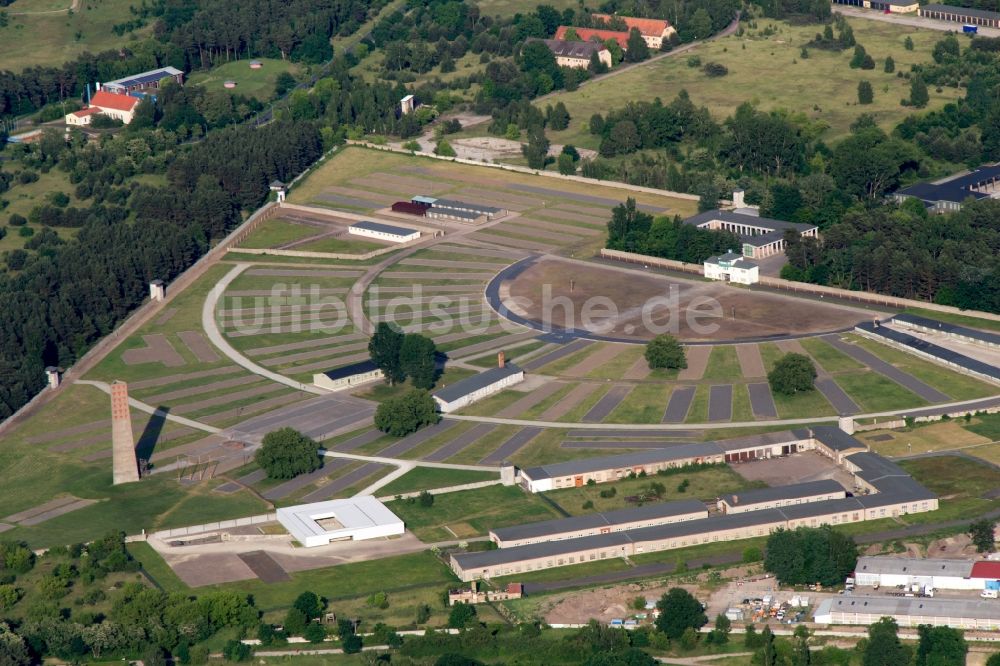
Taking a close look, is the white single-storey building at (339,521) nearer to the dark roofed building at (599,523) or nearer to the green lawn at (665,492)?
the dark roofed building at (599,523)

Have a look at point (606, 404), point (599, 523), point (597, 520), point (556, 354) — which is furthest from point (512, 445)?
point (556, 354)

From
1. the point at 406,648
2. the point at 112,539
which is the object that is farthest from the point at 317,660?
the point at 112,539

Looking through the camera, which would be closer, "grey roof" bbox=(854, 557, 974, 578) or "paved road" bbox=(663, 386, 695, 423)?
"grey roof" bbox=(854, 557, 974, 578)

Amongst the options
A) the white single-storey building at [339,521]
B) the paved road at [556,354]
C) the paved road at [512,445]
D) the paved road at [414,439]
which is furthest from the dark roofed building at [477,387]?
the white single-storey building at [339,521]

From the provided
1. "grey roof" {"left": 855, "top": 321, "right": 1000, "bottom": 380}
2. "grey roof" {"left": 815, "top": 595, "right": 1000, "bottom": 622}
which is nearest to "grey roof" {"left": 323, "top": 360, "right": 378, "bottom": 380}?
"grey roof" {"left": 855, "top": 321, "right": 1000, "bottom": 380}

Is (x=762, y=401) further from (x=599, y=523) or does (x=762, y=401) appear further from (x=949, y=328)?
(x=599, y=523)

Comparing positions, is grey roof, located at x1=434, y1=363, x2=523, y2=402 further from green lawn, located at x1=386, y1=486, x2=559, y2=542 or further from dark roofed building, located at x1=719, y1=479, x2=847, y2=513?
dark roofed building, located at x1=719, y1=479, x2=847, y2=513

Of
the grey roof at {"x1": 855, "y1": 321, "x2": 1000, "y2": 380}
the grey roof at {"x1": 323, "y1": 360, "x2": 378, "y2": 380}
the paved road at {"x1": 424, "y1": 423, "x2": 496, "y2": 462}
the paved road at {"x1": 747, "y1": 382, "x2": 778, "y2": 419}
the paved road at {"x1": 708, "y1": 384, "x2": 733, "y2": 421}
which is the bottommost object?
the paved road at {"x1": 424, "y1": 423, "x2": 496, "y2": 462}
